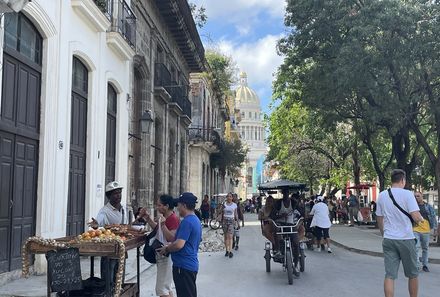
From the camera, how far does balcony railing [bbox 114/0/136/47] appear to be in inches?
595

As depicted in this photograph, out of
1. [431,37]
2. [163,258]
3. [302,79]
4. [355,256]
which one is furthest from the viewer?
[302,79]

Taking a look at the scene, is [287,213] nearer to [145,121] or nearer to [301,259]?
[301,259]

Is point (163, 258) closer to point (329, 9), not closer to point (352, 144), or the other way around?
point (329, 9)

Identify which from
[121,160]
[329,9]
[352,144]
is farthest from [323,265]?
[352,144]

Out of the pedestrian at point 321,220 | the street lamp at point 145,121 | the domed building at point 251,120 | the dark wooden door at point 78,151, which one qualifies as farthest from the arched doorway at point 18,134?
the domed building at point 251,120

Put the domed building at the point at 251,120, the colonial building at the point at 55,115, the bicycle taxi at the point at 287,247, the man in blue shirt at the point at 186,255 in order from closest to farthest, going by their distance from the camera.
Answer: the man in blue shirt at the point at 186,255 → the colonial building at the point at 55,115 → the bicycle taxi at the point at 287,247 → the domed building at the point at 251,120

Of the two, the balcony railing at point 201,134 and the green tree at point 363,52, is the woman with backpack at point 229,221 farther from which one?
the balcony railing at point 201,134

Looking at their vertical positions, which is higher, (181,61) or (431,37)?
(181,61)

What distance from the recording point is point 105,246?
5.98 meters

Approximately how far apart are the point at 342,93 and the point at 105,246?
49.6 ft

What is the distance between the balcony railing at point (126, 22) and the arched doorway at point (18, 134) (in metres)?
4.85

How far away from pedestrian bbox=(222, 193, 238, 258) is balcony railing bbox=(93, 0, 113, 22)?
612 centimetres

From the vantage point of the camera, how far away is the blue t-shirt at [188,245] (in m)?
5.85

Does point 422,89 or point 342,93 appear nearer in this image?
point 422,89
